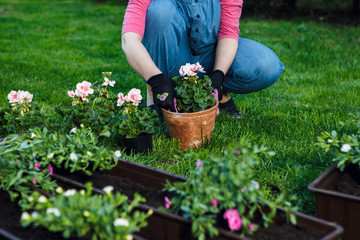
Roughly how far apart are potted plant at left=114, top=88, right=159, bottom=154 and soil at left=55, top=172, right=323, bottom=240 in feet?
1.42

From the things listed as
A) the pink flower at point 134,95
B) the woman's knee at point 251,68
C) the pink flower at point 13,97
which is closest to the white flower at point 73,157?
the pink flower at point 134,95

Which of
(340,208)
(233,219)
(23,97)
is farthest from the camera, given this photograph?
(23,97)

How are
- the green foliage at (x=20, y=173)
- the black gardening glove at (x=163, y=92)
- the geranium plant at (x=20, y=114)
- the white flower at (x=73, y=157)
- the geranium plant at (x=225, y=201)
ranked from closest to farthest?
1. the geranium plant at (x=225, y=201)
2. the green foliage at (x=20, y=173)
3. the white flower at (x=73, y=157)
4. the black gardening glove at (x=163, y=92)
5. the geranium plant at (x=20, y=114)

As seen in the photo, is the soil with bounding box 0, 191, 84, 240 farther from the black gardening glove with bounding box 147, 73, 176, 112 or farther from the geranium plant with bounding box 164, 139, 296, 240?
the black gardening glove with bounding box 147, 73, 176, 112

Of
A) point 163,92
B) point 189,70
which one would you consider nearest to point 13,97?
point 163,92

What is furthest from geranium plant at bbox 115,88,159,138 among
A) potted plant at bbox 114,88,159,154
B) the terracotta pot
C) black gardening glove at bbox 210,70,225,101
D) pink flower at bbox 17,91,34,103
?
pink flower at bbox 17,91,34,103

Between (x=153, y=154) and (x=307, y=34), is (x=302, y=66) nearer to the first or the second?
(x=307, y=34)

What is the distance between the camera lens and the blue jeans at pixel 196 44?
111 inches

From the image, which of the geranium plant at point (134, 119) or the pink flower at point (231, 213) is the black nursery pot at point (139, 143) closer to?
the geranium plant at point (134, 119)

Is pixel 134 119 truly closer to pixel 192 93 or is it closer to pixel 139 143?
pixel 139 143

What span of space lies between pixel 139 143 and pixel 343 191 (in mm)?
1167

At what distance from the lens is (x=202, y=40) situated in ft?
9.53

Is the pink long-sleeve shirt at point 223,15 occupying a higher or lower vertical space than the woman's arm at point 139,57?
higher

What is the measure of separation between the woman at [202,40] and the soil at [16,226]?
120 centimetres
